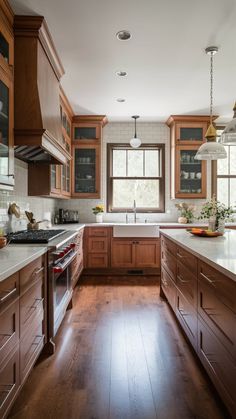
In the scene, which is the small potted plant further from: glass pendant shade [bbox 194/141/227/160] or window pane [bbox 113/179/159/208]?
glass pendant shade [bbox 194/141/227/160]

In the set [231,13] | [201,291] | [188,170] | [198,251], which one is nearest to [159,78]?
[231,13]

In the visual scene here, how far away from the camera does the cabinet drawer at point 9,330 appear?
140cm

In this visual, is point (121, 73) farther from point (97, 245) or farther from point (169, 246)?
point (97, 245)

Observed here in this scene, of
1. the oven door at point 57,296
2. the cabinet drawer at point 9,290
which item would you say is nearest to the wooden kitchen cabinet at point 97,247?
the oven door at point 57,296

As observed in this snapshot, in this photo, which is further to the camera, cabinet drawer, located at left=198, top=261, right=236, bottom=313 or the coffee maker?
the coffee maker

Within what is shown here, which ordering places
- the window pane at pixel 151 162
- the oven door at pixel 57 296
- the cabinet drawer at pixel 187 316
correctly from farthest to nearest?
the window pane at pixel 151 162 < the oven door at pixel 57 296 < the cabinet drawer at pixel 187 316

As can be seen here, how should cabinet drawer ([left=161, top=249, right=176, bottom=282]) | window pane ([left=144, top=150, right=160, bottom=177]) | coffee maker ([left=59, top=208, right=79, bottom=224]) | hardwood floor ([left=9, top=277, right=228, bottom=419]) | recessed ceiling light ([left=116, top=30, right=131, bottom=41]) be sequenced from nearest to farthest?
1. hardwood floor ([left=9, top=277, right=228, bottom=419])
2. recessed ceiling light ([left=116, top=30, right=131, bottom=41])
3. cabinet drawer ([left=161, top=249, right=176, bottom=282])
4. coffee maker ([left=59, top=208, right=79, bottom=224])
5. window pane ([left=144, top=150, right=160, bottom=177])

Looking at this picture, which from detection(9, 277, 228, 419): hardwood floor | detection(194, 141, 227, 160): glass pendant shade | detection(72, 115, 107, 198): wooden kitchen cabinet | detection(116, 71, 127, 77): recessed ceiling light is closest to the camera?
detection(9, 277, 228, 419): hardwood floor

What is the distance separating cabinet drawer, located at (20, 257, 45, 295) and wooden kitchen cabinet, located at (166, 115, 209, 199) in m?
3.60

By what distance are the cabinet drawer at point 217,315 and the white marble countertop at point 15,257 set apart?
109cm

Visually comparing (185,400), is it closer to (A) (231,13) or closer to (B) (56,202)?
(A) (231,13)

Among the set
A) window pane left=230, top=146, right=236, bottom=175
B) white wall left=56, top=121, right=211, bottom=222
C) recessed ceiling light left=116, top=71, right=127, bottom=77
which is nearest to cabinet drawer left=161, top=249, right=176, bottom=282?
white wall left=56, top=121, right=211, bottom=222

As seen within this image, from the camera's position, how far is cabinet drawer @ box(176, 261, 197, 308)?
84.4 inches

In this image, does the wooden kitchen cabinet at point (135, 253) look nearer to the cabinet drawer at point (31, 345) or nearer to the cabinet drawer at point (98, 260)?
the cabinet drawer at point (98, 260)
